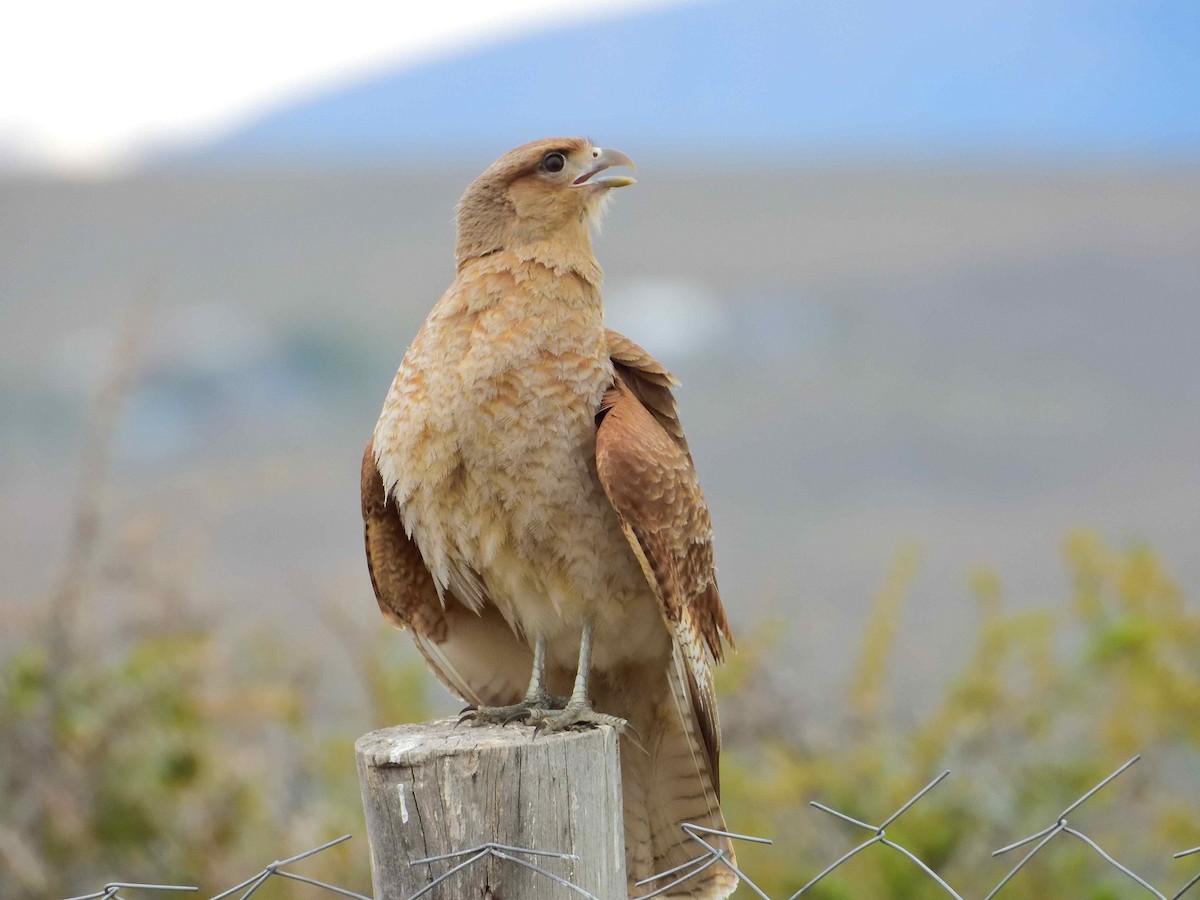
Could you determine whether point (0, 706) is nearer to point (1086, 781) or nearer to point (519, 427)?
point (519, 427)

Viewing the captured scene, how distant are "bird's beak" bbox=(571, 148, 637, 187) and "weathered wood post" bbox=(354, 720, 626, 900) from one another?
170 centimetres

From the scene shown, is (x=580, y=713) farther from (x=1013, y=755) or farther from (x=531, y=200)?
(x=1013, y=755)

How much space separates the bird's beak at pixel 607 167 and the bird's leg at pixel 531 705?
1.22 m

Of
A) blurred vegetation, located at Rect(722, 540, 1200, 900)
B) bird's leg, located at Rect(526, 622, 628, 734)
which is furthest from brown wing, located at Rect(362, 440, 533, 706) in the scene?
blurred vegetation, located at Rect(722, 540, 1200, 900)

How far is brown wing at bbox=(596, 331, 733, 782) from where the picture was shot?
322cm

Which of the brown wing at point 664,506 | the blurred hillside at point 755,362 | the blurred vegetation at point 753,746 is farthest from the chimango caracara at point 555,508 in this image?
the blurred hillside at point 755,362

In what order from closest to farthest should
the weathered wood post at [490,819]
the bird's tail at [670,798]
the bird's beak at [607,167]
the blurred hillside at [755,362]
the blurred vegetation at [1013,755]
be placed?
the weathered wood post at [490,819] < the bird's tail at [670,798] < the bird's beak at [607,167] < the blurred vegetation at [1013,755] < the blurred hillside at [755,362]

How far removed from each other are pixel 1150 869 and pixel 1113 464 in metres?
9.57

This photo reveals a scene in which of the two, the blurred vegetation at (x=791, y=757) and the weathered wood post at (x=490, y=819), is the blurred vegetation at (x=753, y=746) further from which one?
the weathered wood post at (x=490, y=819)

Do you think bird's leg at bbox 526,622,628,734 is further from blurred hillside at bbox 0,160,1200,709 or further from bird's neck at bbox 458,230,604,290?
blurred hillside at bbox 0,160,1200,709

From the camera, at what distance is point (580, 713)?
3199 mm

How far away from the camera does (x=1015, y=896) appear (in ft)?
18.4

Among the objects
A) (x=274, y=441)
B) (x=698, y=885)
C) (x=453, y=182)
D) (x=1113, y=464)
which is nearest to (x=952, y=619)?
(x=698, y=885)

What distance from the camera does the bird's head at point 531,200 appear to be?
12.1 feet
